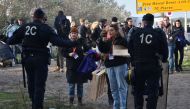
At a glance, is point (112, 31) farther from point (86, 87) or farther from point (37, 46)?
point (86, 87)

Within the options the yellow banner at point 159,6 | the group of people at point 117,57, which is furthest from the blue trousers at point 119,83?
the yellow banner at point 159,6

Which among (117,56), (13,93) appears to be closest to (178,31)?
(13,93)

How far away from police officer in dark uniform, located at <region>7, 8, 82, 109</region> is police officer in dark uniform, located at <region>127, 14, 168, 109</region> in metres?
1.23

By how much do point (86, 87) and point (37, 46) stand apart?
5.77m

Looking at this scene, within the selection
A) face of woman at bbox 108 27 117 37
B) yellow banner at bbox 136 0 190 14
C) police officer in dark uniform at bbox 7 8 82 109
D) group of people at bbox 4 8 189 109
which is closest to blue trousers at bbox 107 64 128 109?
group of people at bbox 4 8 189 109

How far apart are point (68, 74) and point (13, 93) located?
9.37 feet

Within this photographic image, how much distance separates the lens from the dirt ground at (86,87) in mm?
12648

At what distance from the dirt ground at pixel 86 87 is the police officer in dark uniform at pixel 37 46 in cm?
210

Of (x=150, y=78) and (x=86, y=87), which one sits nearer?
(x=150, y=78)

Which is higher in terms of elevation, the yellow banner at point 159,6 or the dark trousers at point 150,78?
the yellow banner at point 159,6

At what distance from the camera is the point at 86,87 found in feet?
51.8

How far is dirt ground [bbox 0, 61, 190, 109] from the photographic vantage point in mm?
12648

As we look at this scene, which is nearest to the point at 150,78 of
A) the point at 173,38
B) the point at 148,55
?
the point at 148,55

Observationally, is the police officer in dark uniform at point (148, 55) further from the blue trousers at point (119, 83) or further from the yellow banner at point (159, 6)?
the yellow banner at point (159, 6)
